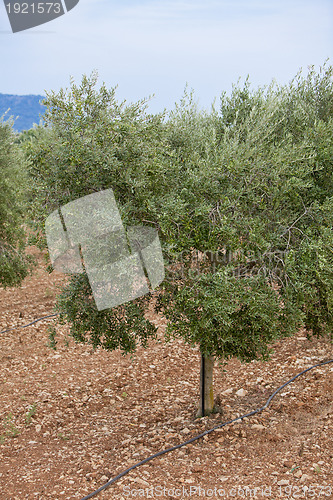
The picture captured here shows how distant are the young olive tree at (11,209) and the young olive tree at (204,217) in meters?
7.45

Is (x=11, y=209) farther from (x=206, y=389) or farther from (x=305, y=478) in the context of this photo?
(x=305, y=478)

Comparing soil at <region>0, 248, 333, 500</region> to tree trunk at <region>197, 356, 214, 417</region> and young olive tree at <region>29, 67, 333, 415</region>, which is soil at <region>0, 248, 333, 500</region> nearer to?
tree trunk at <region>197, 356, 214, 417</region>

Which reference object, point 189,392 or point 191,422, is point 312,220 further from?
point 189,392

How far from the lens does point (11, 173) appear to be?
1469 cm

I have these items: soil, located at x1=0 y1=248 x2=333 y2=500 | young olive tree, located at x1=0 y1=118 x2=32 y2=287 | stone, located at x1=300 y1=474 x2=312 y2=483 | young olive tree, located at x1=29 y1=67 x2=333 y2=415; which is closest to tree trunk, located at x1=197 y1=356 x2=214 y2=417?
soil, located at x1=0 y1=248 x2=333 y2=500

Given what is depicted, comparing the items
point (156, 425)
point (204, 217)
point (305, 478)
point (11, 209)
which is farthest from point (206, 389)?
point (11, 209)

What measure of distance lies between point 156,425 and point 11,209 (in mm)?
8165

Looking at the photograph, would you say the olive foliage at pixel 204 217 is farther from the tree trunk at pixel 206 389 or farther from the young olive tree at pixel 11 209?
the young olive tree at pixel 11 209

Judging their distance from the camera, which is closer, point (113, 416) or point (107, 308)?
point (107, 308)

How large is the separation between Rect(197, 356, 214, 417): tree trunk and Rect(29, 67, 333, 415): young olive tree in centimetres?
180

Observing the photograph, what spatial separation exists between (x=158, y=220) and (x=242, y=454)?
4607mm

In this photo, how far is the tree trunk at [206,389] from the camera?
9414mm

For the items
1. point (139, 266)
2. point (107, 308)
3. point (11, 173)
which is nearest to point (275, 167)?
point (139, 266)

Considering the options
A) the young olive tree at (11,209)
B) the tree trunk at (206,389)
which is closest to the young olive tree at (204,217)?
the tree trunk at (206,389)
